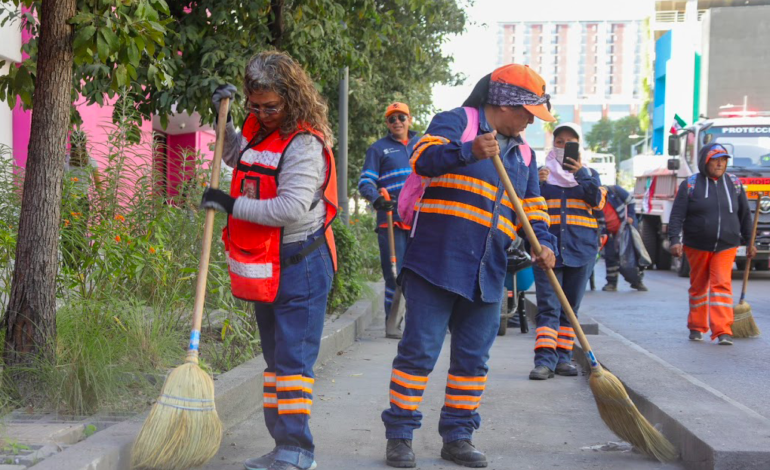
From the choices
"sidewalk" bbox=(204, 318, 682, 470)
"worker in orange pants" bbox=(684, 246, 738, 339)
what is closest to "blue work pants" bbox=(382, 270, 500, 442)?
"sidewalk" bbox=(204, 318, 682, 470)

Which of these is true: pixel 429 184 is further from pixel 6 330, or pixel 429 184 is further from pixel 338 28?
pixel 338 28

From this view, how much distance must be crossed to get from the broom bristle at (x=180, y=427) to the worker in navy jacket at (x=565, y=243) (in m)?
3.44

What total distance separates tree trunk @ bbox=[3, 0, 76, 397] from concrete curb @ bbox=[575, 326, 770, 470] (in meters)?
3.12

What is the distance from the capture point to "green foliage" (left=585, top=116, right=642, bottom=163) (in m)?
103

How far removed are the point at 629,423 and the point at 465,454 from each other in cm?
82

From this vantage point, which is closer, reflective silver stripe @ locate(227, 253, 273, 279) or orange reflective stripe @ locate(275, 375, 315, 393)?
reflective silver stripe @ locate(227, 253, 273, 279)

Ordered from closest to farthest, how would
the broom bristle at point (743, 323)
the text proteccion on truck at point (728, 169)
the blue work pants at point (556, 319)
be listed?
the blue work pants at point (556, 319), the broom bristle at point (743, 323), the text proteccion on truck at point (728, 169)

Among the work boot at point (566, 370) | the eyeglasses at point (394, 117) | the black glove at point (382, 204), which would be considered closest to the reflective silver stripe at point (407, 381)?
the work boot at point (566, 370)

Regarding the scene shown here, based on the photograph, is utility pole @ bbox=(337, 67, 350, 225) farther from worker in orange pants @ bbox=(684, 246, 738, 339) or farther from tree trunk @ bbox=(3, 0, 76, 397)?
tree trunk @ bbox=(3, 0, 76, 397)

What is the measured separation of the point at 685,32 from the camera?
113 ft

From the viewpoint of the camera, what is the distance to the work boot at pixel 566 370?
7.11 meters

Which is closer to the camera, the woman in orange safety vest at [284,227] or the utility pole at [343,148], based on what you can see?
the woman in orange safety vest at [284,227]

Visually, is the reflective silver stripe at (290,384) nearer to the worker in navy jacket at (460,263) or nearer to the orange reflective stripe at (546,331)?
the worker in navy jacket at (460,263)

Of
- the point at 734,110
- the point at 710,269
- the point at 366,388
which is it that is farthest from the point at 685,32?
the point at 366,388
